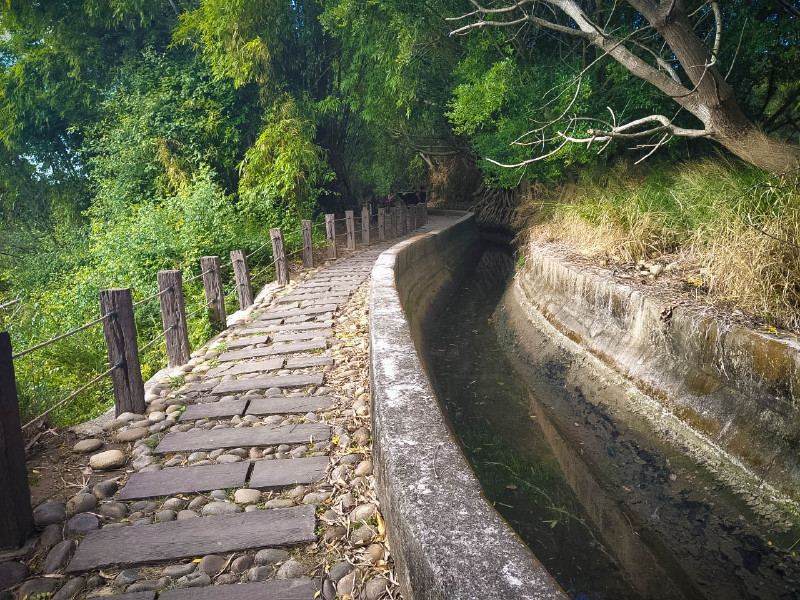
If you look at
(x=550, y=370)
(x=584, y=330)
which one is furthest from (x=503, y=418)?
(x=584, y=330)

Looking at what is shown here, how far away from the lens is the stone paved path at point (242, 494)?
235cm

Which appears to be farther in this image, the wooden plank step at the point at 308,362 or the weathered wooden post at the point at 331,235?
the weathered wooden post at the point at 331,235

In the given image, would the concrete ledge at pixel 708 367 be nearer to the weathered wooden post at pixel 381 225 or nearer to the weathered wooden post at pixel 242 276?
the weathered wooden post at pixel 242 276

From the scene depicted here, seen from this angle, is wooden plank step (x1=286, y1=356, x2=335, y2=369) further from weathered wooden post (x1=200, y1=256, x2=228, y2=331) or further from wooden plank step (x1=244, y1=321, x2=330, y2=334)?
weathered wooden post (x1=200, y1=256, x2=228, y2=331)

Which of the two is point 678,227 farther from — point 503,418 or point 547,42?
point 547,42

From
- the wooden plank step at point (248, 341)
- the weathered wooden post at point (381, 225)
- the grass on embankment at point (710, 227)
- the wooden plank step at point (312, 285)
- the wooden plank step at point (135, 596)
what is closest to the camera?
the wooden plank step at point (135, 596)

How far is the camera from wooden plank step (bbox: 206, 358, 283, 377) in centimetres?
483

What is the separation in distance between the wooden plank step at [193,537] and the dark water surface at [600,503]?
5.94ft

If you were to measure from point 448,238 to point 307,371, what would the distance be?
10720 millimetres

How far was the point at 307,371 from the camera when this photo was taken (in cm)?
473

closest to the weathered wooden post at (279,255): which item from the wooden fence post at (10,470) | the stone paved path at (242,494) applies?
the stone paved path at (242,494)

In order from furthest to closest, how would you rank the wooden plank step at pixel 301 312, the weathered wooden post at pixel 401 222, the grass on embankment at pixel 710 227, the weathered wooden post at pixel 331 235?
the weathered wooden post at pixel 401 222
the weathered wooden post at pixel 331 235
the wooden plank step at pixel 301 312
the grass on embankment at pixel 710 227

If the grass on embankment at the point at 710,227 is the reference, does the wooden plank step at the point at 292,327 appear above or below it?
Result: below

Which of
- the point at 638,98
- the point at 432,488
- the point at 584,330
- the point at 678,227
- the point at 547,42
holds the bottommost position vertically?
the point at 584,330
